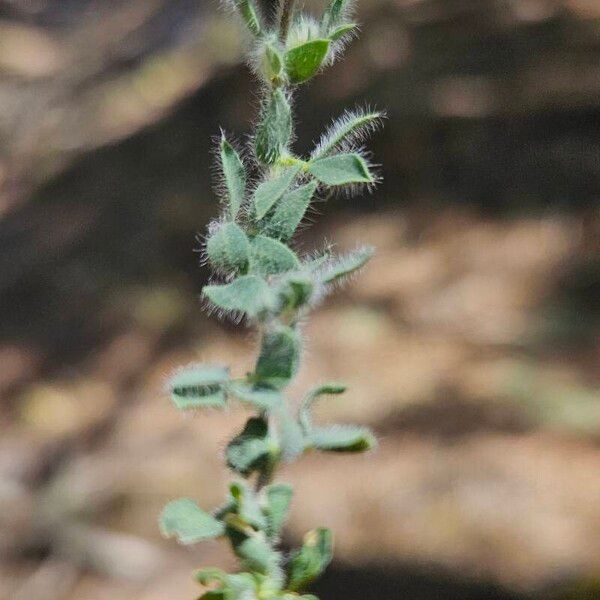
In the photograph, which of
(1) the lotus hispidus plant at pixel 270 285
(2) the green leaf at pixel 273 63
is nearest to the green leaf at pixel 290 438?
(1) the lotus hispidus plant at pixel 270 285

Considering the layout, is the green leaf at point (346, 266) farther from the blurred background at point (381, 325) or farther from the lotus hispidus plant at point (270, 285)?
the blurred background at point (381, 325)

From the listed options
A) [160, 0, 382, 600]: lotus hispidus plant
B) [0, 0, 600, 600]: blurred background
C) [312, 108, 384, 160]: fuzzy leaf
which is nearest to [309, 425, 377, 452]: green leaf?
[160, 0, 382, 600]: lotus hispidus plant

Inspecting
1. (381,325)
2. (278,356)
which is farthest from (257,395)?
(381,325)

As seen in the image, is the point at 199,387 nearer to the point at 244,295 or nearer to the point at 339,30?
the point at 244,295

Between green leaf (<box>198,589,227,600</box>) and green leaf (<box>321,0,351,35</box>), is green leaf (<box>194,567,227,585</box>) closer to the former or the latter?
green leaf (<box>198,589,227,600</box>)

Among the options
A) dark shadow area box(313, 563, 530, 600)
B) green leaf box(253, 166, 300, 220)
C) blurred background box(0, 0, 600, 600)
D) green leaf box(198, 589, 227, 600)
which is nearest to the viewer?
green leaf box(253, 166, 300, 220)

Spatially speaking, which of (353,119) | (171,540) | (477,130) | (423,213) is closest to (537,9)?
(477,130)

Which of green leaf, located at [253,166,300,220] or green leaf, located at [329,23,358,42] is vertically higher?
green leaf, located at [329,23,358,42]
